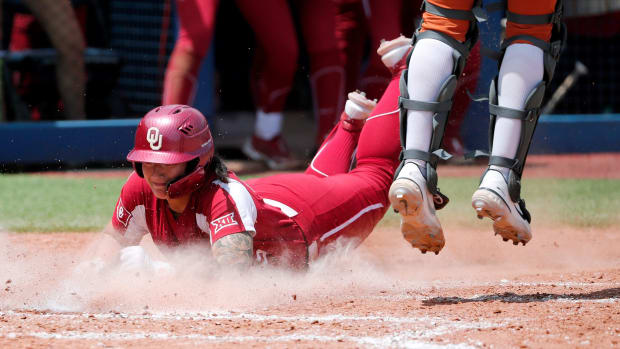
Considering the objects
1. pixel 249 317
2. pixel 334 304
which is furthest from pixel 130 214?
pixel 334 304

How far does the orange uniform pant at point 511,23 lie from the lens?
11.5ft

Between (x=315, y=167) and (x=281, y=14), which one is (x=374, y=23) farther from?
(x=315, y=167)

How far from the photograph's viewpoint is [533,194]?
7211 mm

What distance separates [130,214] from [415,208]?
1363 mm

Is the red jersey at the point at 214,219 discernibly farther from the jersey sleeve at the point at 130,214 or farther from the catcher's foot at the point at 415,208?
the catcher's foot at the point at 415,208

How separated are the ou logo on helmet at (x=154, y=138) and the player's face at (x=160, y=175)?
0.25 feet

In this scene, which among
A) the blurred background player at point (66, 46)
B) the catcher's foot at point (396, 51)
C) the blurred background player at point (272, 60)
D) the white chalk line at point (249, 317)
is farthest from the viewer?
the blurred background player at point (66, 46)

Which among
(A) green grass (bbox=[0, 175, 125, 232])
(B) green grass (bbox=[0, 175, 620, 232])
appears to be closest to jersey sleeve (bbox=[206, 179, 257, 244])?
(A) green grass (bbox=[0, 175, 125, 232])

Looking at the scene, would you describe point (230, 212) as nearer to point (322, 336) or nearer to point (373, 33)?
point (322, 336)

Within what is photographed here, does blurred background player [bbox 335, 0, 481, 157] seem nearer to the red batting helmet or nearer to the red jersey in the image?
the red jersey

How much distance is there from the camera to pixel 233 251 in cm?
362

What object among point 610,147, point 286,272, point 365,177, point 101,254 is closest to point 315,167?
point 365,177

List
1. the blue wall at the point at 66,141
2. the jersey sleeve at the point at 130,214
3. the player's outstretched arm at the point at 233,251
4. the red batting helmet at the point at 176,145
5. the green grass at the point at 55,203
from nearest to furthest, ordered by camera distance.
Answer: the player's outstretched arm at the point at 233,251
the red batting helmet at the point at 176,145
the jersey sleeve at the point at 130,214
the green grass at the point at 55,203
the blue wall at the point at 66,141

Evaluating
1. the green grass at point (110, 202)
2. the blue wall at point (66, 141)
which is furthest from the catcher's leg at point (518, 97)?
the blue wall at point (66, 141)
